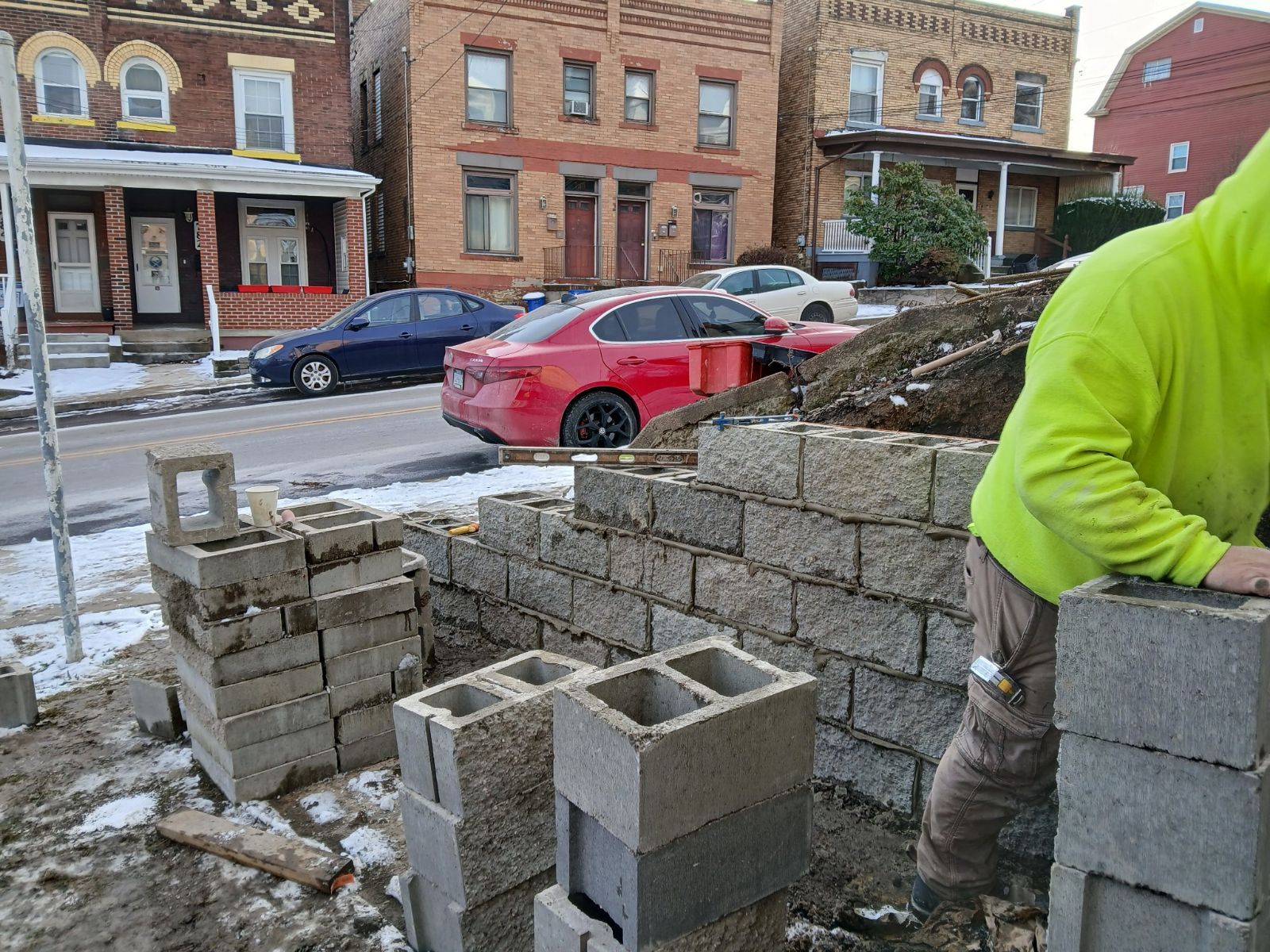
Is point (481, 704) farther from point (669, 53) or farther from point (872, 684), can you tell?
point (669, 53)

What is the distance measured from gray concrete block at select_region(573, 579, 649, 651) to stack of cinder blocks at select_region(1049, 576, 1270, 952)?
2914 millimetres

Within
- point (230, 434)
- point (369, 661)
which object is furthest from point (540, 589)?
point (230, 434)

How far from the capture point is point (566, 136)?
2594cm

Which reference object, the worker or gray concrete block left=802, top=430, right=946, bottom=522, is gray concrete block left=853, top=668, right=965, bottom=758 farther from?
the worker

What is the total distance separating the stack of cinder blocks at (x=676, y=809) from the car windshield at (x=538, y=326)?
23.8 ft

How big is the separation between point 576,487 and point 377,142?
992 inches

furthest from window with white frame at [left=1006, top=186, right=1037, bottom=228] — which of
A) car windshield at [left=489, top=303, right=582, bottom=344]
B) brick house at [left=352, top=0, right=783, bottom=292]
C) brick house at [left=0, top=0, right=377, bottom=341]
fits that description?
car windshield at [left=489, top=303, right=582, bottom=344]

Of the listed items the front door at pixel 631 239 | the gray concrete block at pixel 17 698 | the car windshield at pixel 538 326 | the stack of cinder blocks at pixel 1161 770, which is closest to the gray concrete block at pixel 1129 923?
the stack of cinder blocks at pixel 1161 770

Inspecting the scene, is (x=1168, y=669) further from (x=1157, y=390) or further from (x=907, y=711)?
(x=907, y=711)

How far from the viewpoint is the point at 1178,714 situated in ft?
6.84

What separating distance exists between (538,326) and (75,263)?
17326 mm

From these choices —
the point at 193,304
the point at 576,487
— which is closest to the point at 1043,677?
the point at 576,487

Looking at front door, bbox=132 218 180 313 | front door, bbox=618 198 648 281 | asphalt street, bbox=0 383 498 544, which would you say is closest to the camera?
asphalt street, bbox=0 383 498 544

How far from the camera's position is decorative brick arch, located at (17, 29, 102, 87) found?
2123 cm
